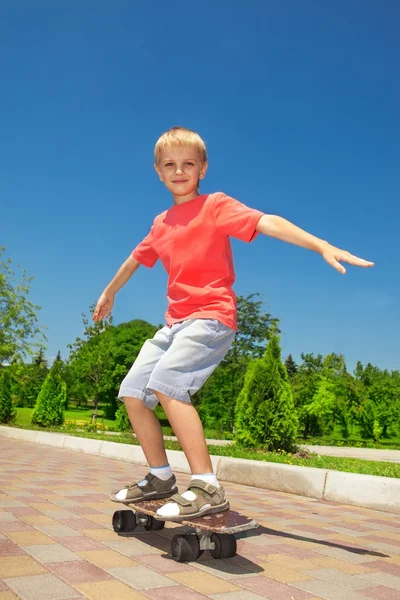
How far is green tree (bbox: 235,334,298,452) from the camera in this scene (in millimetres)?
9766

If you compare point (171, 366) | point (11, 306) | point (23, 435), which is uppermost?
point (11, 306)

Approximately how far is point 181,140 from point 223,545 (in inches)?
89.4

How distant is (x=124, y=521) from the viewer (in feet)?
11.1

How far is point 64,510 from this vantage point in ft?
13.5

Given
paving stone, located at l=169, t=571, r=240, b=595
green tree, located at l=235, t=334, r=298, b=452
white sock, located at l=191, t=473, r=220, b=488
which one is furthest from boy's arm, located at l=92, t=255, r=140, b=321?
green tree, located at l=235, t=334, r=298, b=452

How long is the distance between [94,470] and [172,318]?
199 inches

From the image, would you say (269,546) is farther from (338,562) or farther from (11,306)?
(11,306)

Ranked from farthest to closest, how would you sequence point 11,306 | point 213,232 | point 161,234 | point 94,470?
point 11,306, point 94,470, point 161,234, point 213,232

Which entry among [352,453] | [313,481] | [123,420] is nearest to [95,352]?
[123,420]

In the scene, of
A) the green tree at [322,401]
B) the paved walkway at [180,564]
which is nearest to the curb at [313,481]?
the paved walkway at [180,564]

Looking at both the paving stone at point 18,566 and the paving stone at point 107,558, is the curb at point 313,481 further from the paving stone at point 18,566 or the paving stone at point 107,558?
the paving stone at point 18,566

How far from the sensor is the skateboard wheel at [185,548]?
274 cm

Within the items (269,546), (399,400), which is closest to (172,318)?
(269,546)

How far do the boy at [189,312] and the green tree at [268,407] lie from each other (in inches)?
260
